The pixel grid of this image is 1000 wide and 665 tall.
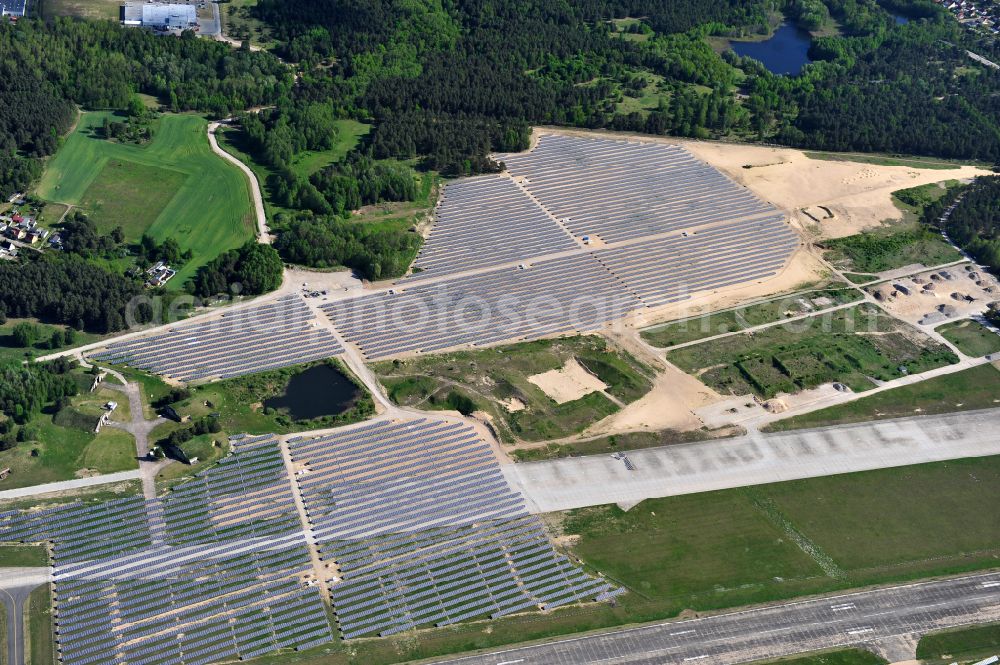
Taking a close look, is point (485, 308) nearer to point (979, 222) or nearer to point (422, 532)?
point (422, 532)

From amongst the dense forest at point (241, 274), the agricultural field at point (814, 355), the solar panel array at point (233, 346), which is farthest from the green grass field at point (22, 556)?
the agricultural field at point (814, 355)

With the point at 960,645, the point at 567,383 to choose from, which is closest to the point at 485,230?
the point at 567,383

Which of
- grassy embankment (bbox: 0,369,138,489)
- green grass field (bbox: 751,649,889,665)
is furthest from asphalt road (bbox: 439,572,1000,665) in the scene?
grassy embankment (bbox: 0,369,138,489)

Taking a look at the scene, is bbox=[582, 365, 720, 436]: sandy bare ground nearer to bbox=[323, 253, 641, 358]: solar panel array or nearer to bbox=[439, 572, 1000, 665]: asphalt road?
bbox=[323, 253, 641, 358]: solar panel array

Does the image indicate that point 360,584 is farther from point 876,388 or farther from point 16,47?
point 16,47

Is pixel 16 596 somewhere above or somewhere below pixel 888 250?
below

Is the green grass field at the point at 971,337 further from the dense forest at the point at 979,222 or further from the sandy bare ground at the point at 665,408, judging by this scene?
the sandy bare ground at the point at 665,408
